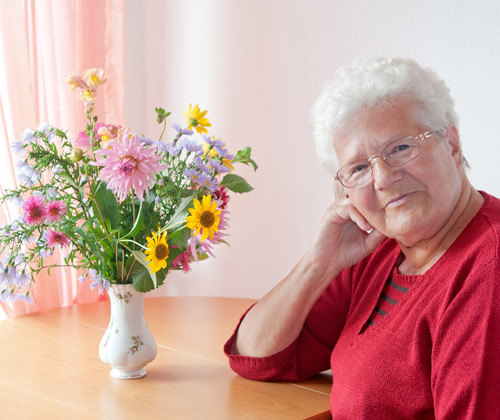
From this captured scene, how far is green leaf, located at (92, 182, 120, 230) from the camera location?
4.35ft

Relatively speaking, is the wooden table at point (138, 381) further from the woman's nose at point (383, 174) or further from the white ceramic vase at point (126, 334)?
the woman's nose at point (383, 174)

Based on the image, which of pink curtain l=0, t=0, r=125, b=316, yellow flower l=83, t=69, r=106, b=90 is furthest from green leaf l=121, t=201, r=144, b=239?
pink curtain l=0, t=0, r=125, b=316

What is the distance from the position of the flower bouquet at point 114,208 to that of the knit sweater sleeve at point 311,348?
11.4 inches

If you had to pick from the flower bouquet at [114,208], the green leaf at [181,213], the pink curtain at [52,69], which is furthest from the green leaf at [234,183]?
the pink curtain at [52,69]

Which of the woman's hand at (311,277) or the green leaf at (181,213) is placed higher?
the green leaf at (181,213)

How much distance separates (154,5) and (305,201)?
102 cm

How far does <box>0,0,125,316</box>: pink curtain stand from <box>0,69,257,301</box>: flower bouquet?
2.18ft

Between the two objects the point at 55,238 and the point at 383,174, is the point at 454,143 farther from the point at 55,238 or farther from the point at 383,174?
the point at 55,238

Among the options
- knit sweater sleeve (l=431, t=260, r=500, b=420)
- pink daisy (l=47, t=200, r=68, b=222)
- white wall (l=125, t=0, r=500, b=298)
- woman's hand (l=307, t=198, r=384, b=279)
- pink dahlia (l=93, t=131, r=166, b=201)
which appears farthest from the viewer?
white wall (l=125, t=0, r=500, b=298)

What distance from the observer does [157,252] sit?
1.23 metres

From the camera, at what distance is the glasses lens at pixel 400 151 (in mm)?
1279

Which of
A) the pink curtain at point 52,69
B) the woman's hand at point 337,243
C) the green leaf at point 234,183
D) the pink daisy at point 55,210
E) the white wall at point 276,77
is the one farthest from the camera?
the pink curtain at point 52,69

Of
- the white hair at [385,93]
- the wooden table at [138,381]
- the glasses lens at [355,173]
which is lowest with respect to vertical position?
the wooden table at [138,381]

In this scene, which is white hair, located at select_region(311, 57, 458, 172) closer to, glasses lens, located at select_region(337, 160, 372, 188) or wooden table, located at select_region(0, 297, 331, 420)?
glasses lens, located at select_region(337, 160, 372, 188)
